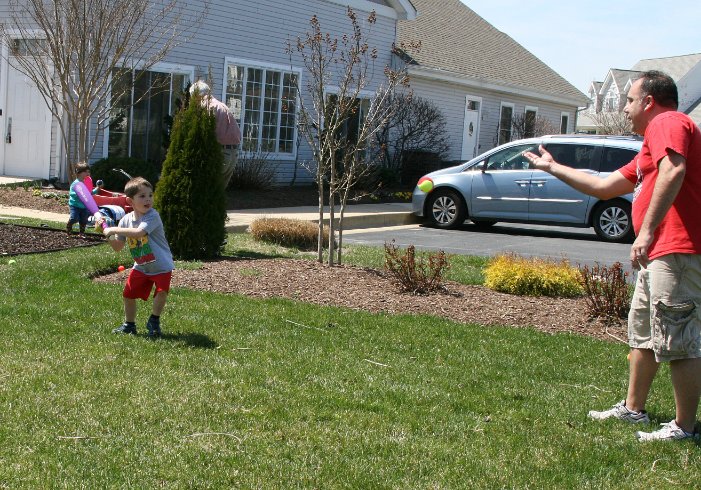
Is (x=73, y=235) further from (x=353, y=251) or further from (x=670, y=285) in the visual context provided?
(x=670, y=285)

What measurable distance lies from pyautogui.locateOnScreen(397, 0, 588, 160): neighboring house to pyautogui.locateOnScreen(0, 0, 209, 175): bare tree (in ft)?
30.2

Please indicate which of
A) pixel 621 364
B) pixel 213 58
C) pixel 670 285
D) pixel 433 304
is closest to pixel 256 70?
pixel 213 58

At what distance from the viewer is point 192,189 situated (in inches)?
383

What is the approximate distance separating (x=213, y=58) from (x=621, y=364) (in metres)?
13.8

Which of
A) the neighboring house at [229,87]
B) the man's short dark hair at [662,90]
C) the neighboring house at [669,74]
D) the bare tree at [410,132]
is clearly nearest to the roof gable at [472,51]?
the bare tree at [410,132]

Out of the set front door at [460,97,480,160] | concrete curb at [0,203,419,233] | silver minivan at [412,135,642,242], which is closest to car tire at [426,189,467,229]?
silver minivan at [412,135,642,242]

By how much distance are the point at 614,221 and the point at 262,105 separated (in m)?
8.45

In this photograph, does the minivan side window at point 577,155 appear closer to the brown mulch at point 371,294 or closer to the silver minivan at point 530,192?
the silver minivan at point 530,192

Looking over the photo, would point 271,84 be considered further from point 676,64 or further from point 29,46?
point 676,64

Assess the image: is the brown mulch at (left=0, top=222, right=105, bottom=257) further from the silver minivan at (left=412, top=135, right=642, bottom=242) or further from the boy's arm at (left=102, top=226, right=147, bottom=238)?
the silver minivan at (left=412, top=135, right=642, bottom=242)

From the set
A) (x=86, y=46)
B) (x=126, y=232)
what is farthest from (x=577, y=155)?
(x=126, y=232)

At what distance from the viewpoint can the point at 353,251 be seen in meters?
11.3

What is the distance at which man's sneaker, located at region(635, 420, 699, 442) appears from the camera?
15.4ft

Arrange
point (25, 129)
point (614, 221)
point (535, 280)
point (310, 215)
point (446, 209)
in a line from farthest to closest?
point (25, 129) → point (446, 209) → point (310, 215) → point (614, 221) → point (535, 280)
